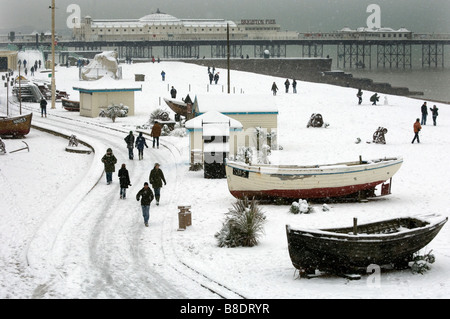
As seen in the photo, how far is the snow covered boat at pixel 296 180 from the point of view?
2161 centimetres

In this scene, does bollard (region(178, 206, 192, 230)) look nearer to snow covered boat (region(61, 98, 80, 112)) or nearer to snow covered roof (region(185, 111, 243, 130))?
snow covered roof (region(185, 111, 243, 130))

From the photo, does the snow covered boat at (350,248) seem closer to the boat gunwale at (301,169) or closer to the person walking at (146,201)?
the person walking at (146,201)

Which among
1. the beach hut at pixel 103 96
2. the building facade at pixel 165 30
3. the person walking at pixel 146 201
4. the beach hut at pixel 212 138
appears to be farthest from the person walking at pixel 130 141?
the building facade at pixel 165 30

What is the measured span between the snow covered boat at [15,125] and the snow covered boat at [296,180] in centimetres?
1966

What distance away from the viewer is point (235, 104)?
33.1 meters

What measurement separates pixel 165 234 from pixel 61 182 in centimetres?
934

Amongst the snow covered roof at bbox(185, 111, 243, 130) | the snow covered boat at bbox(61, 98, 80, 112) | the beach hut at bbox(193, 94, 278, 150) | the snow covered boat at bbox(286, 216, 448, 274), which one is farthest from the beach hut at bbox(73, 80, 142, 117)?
the snow covered boat at bbox(286, 216, 448, 274)

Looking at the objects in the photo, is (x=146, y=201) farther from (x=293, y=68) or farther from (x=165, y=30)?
(x=165, y=30)

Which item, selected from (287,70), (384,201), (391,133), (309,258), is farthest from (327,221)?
(287,70)

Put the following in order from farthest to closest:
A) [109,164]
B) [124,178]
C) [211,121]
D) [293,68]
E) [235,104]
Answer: [293,68]
[235,104]
[211,121]
[109,164]
[124,178]

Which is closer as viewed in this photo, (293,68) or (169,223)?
(169,223)

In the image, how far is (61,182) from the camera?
26.6 metres

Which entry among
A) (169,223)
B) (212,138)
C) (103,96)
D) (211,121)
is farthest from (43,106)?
(169,223)

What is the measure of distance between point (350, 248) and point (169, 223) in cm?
656
